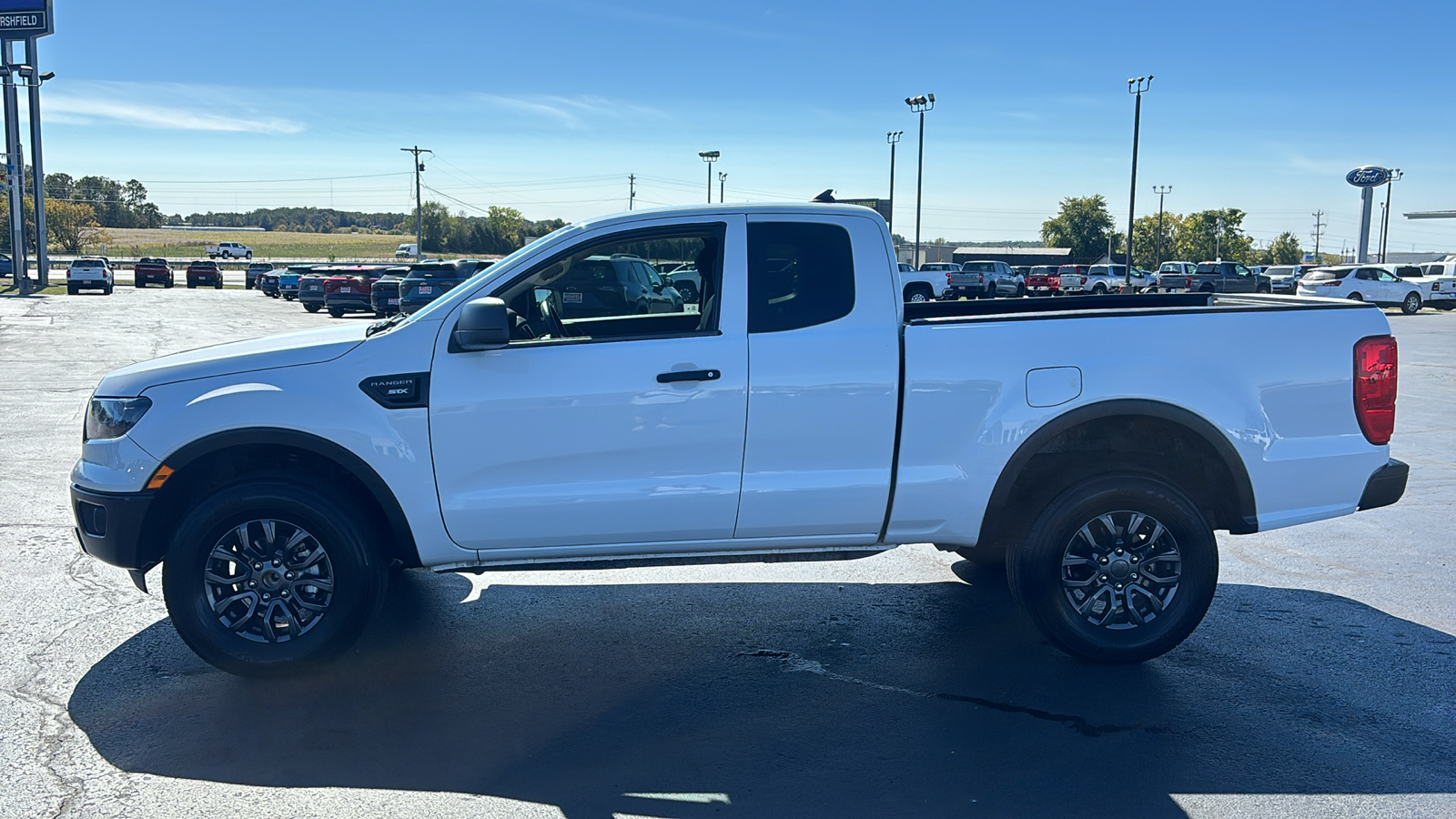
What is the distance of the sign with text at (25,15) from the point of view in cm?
4644

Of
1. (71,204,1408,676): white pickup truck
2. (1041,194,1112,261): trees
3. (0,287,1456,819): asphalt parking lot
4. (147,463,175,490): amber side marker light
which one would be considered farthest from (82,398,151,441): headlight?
(1041,194,1112,261): trees

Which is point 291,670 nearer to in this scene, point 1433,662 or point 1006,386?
point 1006,386

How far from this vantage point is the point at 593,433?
4.75 meters

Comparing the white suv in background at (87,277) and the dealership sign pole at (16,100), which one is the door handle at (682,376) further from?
the white suv in background at (87,277)

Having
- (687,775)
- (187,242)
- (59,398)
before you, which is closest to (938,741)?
(687,775)

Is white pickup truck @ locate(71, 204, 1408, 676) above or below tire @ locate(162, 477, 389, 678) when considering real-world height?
above

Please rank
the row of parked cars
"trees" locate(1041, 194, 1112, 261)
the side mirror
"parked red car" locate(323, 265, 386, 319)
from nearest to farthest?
the side mirror, "parked red car" locate(323, 265, 386, 319), the row of parked cars, "trees" locate(1041, 194, 1112, 261)

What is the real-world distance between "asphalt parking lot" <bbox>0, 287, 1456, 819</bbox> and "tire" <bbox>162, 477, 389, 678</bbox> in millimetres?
193

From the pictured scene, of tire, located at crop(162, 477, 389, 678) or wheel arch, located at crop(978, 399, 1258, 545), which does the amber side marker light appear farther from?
wheel arch, located at crop(978, 399, 1258, 545)

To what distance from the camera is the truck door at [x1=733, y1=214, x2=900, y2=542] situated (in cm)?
482

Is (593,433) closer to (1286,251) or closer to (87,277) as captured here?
(87,277)

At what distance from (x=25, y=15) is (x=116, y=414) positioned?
2051 inches

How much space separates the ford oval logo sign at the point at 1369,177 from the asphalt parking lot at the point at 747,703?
83960mm

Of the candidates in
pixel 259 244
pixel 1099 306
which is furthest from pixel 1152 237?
pixel 1099 306
